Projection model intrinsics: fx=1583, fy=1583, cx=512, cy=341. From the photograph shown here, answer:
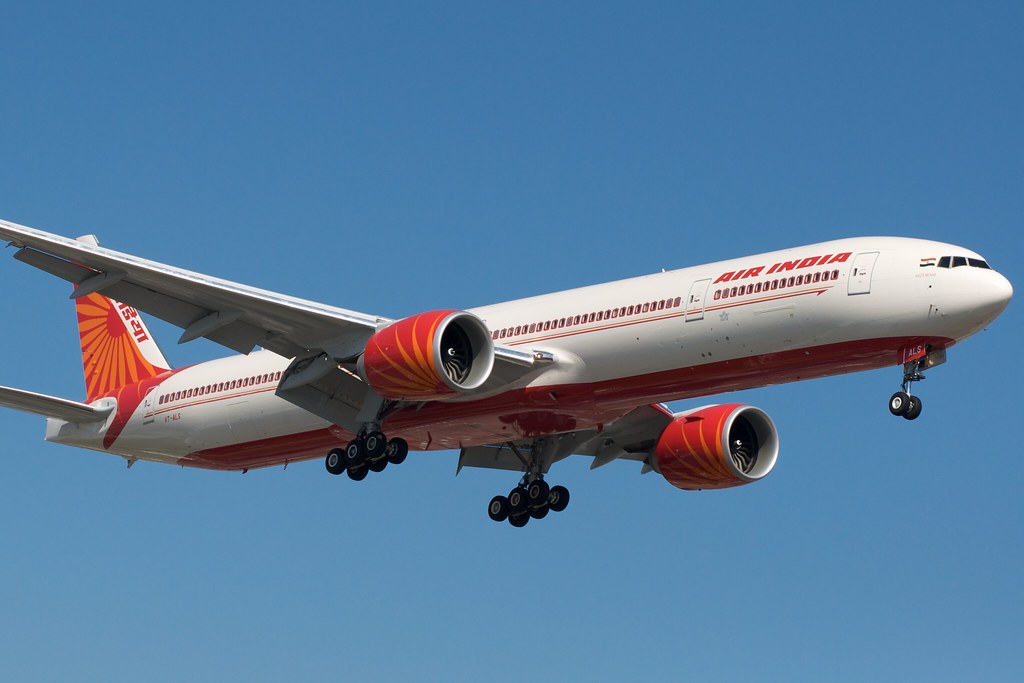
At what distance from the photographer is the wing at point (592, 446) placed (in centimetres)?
Result: 4247

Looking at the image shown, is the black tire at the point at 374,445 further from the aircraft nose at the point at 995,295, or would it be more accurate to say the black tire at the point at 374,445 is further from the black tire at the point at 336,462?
the aircraft nose at the point at 995,295

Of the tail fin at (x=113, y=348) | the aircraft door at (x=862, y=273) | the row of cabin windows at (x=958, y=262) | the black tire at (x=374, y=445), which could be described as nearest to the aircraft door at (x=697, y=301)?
the aircraft door at (x=862, y=273)

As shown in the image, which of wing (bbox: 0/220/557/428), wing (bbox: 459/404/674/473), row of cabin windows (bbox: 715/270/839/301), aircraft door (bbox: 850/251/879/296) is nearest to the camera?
aircraft door (bbox: 850/251/879/296)

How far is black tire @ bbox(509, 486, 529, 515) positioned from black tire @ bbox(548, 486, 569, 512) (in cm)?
68

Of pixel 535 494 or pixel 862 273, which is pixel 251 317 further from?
pixel 862 273

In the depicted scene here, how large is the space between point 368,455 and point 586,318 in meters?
6.63

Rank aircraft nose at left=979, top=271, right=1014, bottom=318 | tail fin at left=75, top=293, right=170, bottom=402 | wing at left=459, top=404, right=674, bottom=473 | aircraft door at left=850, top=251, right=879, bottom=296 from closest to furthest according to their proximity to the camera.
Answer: aircraft nose at left=979, top=271, right=1014, bottom=318
aircraft door at left=850, top=251, right=879, bottom=296
wing at left=459, top=404, right=674, bottom=473
tail fin at left=75, top=293, right=170, bottom=402

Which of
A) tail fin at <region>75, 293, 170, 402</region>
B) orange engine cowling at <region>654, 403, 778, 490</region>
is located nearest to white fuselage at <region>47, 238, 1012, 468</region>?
orange engine cowling at <region>654, 403, 778, 490</region>

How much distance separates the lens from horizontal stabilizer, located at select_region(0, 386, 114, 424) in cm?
4119

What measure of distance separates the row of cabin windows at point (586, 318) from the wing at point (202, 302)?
10.2ft

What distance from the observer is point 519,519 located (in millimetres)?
43281

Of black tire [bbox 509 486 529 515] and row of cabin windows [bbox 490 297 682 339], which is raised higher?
row of cabin windows [bbox 490 297 682 339]

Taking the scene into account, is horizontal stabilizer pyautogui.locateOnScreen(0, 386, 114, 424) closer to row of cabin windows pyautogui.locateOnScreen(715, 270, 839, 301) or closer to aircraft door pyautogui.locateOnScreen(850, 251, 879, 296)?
row of cabin windows pyautogui.locateOnScreen(715, 270, 839, 301)

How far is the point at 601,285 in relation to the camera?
37.3 meters
